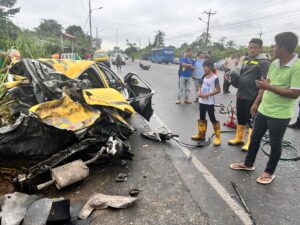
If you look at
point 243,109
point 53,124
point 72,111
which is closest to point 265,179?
point 243,109

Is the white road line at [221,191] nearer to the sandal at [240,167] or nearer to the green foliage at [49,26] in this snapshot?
the sandal at [240,167]

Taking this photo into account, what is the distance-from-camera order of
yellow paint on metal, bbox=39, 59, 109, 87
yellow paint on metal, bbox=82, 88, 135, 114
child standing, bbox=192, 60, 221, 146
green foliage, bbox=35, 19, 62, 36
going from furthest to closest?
green foliage, bbox=35, 19, 62, 36, yellow paint on metal, bbox=39, 59, 109, 87, child standing, bbox=192, 60, 221, 146, yellow paint on metal, bbox=82, 88, 135, 114

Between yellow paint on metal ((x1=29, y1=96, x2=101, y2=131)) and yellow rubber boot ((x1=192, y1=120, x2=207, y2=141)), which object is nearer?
yellow paint on metal ((x1=29, y1=96, x2=101, y2=131))

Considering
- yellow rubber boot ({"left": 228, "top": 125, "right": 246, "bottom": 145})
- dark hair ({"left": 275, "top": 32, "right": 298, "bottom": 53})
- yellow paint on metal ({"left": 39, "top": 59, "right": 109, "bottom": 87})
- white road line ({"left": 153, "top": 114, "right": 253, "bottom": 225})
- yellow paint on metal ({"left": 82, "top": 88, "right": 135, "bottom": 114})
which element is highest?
dark hair ({"left": 275, "top": 32, "right": 298, "bottom": 53})

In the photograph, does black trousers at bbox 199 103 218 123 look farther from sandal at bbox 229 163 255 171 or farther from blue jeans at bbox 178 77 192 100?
blue jeans at bbox 178 77 192 100

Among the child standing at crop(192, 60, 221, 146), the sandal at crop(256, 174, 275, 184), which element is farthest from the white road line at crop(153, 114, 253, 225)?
the child standing at crop(192, 60, 221, 146)

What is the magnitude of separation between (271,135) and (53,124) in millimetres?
2815

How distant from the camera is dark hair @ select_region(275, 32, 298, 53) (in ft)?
9.97

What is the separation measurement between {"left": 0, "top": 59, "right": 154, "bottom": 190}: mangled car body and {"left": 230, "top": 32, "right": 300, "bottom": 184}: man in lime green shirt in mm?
1926

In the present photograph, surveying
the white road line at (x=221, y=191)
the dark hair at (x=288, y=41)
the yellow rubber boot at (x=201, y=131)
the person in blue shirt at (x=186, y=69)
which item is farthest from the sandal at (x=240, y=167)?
the person in blue shirt at (x=186, y=69)

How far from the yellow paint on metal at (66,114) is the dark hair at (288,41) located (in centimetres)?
250

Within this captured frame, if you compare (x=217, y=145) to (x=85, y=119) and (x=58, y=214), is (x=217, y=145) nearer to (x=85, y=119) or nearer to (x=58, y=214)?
(x=85, y=119)

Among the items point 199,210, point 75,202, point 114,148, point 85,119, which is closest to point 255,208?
point 199,210

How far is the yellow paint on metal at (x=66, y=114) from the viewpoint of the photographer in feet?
10.7
